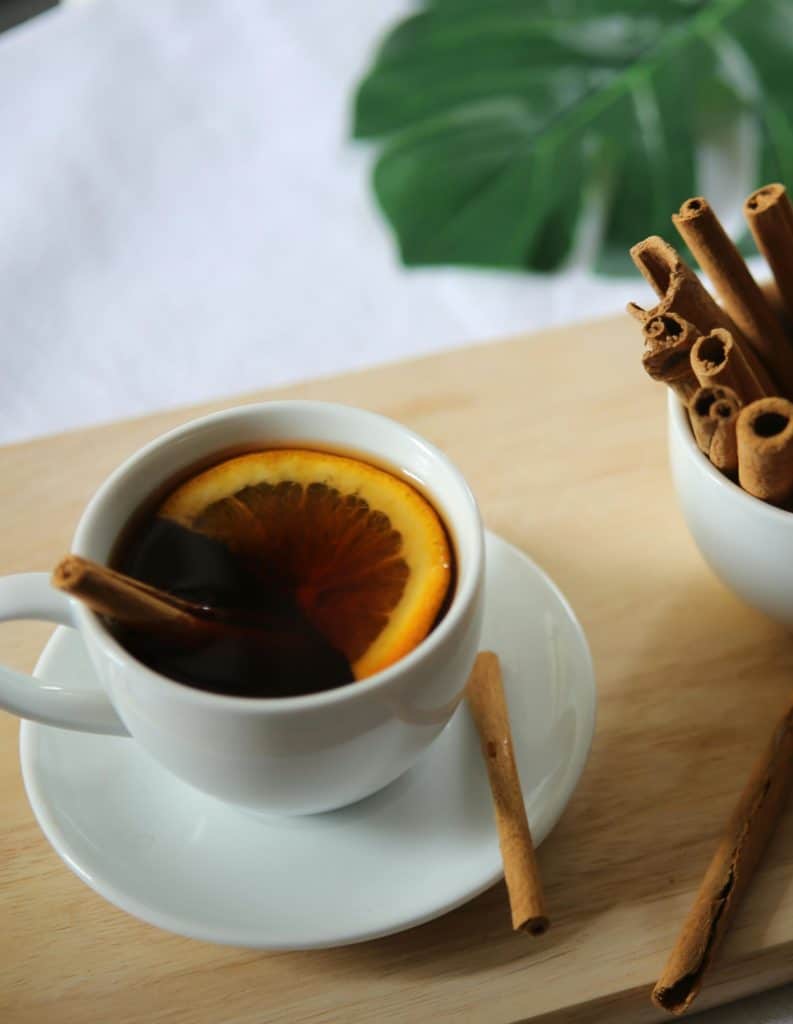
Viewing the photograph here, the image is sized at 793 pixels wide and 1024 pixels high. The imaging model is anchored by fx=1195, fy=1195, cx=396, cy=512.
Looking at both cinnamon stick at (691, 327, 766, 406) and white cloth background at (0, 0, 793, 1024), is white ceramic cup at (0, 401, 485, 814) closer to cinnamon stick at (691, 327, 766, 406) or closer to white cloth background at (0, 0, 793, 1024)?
cinnamon stick at (691, 327, 766, 406)

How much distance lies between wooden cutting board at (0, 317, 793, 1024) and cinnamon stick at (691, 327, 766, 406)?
0.64ft

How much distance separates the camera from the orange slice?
0.64 m

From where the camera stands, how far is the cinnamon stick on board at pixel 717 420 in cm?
67

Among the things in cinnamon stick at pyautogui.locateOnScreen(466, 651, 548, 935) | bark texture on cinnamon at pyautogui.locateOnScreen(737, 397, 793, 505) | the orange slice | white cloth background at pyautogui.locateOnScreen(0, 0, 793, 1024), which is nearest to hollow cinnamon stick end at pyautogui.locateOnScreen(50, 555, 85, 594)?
the orange slice

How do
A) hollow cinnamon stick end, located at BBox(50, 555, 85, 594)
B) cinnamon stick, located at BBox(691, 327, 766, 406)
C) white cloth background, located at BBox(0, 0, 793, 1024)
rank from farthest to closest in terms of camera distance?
1. white cloth background, located at BBox(0, 0, 793, 1024)
2. cinnamon stick, located at BBox(691, 327, 766, 406)
3. hollow cinnamon stick end, located at BBox(50, 555, 85, 594)

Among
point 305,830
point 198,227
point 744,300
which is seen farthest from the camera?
point 198,227

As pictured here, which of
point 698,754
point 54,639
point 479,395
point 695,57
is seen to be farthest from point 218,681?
point 695,57

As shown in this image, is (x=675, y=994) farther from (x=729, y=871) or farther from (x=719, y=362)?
(x=719, y=362)

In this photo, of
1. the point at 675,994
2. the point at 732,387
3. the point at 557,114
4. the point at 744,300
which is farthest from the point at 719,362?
the point at 557,114

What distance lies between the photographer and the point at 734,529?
72 centimetres

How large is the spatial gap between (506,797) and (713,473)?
0.23 metres

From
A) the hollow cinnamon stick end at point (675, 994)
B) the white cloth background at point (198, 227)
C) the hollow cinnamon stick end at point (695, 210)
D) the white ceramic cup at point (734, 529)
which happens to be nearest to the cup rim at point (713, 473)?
the white ceramic cup at point (734, 529)

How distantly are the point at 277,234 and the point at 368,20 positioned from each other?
0.35m

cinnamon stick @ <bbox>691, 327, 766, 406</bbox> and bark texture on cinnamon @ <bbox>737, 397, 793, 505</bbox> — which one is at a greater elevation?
cinnamon stick @ <bbox>691, 327, 766, 406</bbox>
